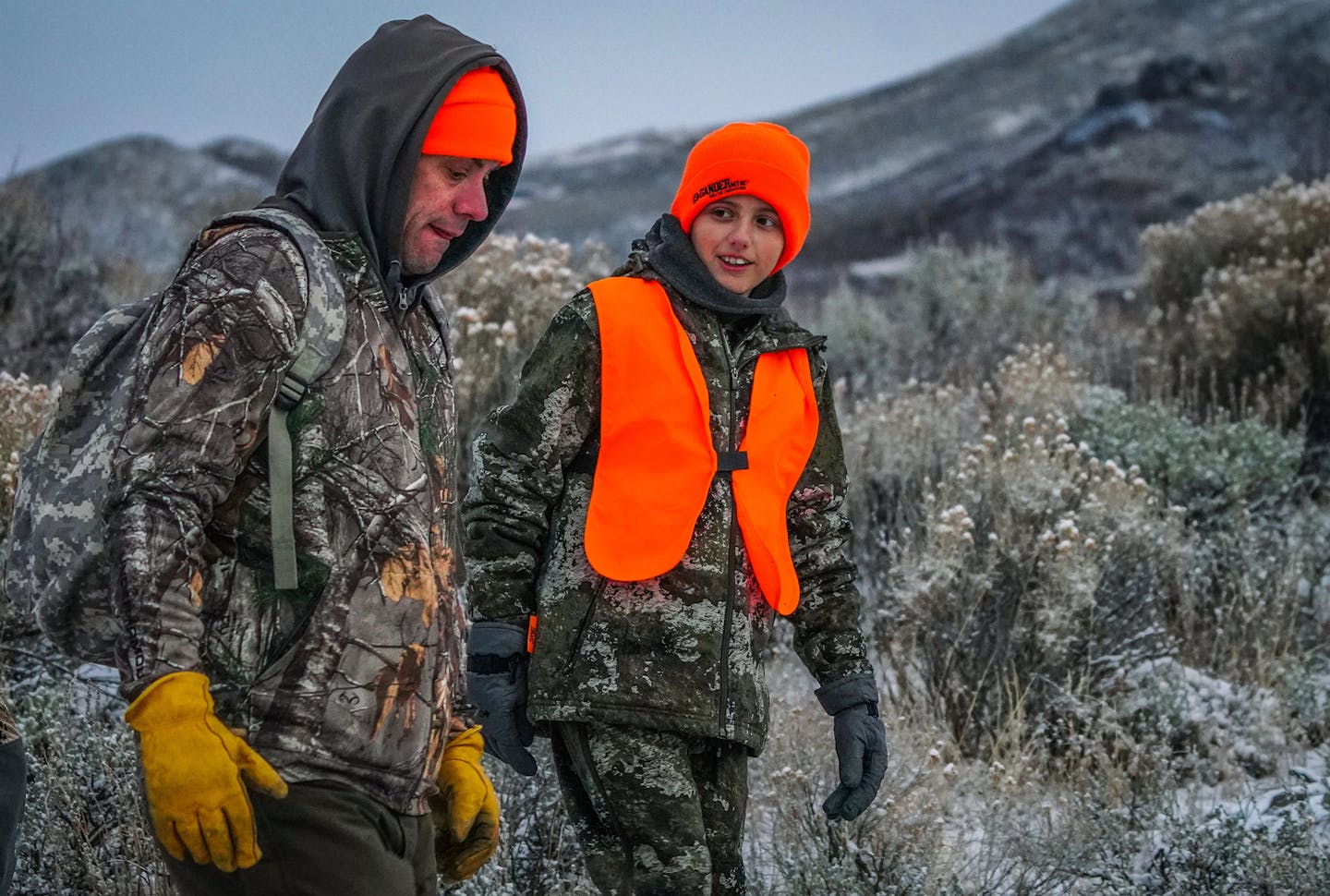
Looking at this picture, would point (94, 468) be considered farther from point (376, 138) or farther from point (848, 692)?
point (848, 692)

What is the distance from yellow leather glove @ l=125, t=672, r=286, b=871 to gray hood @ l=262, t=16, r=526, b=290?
27.3 inches

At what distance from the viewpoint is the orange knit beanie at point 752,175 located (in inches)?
117

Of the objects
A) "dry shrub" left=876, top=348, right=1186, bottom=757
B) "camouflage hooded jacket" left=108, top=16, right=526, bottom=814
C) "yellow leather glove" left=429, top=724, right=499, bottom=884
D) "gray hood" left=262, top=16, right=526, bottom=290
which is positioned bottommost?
A: "dry shrub" left=876, top=348, right=1186, bottom=757

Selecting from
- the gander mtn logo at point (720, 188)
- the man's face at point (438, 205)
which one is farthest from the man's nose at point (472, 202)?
the gander mtn logo at point (720, 188)

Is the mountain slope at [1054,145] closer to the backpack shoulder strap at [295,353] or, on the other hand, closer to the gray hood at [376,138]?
the gray hood at [376,138]

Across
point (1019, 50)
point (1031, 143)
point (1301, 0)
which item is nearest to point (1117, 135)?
point (1031, 143)

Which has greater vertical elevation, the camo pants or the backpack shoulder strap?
the backpack shoulder strap

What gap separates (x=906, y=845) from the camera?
3.86 m

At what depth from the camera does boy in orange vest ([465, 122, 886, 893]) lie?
2.59 m

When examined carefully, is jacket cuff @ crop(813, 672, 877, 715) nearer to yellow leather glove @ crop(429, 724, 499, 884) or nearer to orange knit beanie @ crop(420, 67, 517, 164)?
yellow leather glove @ crop(429, 724, 499, 884)

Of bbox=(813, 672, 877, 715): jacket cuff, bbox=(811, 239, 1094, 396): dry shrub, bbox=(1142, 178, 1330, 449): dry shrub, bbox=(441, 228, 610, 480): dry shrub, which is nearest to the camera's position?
bbox=(813, 672, 877, 715): jacket cuff

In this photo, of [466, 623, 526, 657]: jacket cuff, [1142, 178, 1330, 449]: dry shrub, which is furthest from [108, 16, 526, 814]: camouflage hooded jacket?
[1142, 178, 1330, 449]: dry shrub

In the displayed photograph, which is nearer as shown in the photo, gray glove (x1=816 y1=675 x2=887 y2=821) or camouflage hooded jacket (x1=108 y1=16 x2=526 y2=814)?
camouflage hooded jacket (x1=108 y1=16 x2=526 y2=814)

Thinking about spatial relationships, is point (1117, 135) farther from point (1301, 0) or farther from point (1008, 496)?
point (1008, 496)
